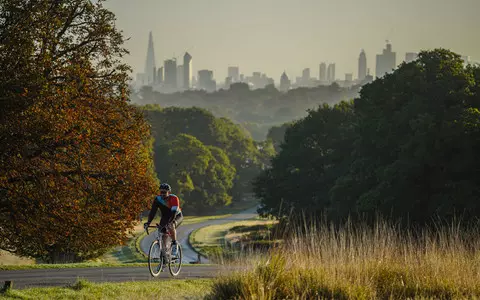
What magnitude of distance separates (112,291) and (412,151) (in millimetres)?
25124

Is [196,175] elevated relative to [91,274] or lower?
elevated

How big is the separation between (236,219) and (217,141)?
27.5m

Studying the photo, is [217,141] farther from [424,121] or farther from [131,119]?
[131,119]

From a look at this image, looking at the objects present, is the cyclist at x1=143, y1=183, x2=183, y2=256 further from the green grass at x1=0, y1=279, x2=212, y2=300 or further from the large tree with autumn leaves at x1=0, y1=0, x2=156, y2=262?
the large tree with autumn leaves at x1=0, y1=0, x2=156, y2=262

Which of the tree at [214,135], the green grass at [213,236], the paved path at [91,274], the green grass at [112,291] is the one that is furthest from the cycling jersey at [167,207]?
the tree at [214,135]

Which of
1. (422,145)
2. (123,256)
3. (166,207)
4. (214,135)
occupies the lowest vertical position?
(123,256)

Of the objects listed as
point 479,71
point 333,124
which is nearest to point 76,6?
point 479,71

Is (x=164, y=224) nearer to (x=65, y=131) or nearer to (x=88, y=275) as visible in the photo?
(x=65, y=131)

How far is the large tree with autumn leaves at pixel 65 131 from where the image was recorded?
55.5 feet

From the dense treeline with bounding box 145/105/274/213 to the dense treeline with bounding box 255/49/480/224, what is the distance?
3499 cm

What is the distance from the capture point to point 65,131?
17.3 m

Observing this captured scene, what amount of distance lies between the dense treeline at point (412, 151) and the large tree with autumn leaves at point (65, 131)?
11661 mm

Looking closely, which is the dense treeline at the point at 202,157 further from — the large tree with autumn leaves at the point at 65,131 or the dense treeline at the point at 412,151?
the large tree with autumn leaves at the point at 65,131

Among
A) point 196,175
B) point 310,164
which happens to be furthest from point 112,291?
point 196,175
